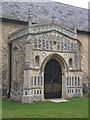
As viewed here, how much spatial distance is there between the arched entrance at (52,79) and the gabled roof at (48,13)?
4.94 meters

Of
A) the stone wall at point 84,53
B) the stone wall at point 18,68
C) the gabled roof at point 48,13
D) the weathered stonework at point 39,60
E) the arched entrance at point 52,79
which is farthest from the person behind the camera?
the stone wall at point 84,53

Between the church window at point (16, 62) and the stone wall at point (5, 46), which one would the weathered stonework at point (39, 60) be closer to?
the church window at point (16, 62)

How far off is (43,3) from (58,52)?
9.62 m

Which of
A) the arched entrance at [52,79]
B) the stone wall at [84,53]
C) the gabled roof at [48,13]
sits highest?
the gabled roof at [48,13]

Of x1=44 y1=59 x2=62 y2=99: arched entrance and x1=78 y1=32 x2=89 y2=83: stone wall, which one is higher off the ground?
x1=78 y1=32 x2=89 y2=83: stone wall

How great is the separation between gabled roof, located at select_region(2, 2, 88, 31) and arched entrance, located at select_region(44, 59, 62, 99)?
4.94 meters

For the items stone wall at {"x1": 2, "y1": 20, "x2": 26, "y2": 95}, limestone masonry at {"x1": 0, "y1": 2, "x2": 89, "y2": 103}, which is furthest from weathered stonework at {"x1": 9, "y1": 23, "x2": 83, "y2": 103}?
stone wall at {"x1": 2, "y1": 20, "x2": 26, "y2": 95}

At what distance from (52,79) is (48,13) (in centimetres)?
827

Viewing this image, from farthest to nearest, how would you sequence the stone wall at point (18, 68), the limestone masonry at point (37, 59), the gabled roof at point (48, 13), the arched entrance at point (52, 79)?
the gabled roof at point (48, 13)
the arched entrance at point (52, 79)
the stone wall at point (18, 68)
the limestone masonry at point (37, 59)

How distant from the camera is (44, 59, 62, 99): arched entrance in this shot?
16531 millimetres

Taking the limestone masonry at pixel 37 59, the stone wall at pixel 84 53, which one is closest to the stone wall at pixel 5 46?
the limestone masonry at pixel 37 59

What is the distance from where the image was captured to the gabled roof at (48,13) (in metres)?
19.7

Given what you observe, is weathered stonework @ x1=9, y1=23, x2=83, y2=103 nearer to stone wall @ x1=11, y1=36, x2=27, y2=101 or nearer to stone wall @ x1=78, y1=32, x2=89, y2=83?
stone wall @ x1=11, y1=36, x2=27, y2=101

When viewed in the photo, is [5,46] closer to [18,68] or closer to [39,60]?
[18,68]
